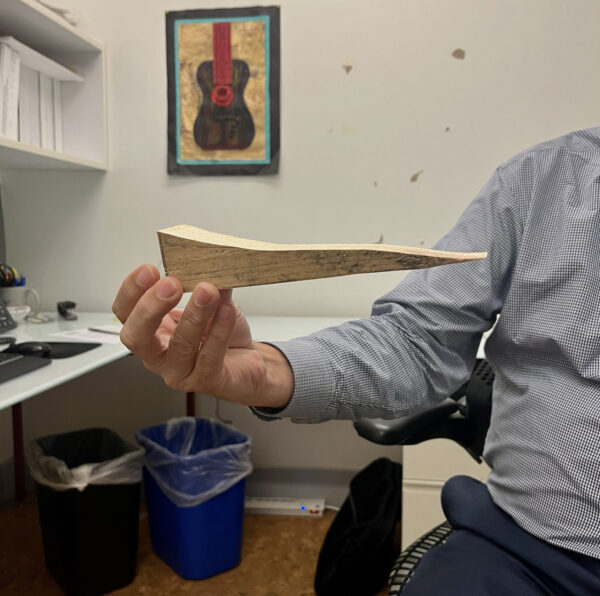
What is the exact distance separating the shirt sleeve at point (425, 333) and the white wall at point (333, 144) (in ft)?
3.66

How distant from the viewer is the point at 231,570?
1648 millimetres

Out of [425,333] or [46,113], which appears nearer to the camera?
[425,333]

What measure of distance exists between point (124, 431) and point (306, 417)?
1.69 metres

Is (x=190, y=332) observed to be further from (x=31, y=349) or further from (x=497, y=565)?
(x=31, y=349)

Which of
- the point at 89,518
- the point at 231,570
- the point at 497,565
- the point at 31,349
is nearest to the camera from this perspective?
the point at 497,565

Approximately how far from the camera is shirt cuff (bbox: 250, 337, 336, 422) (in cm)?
61

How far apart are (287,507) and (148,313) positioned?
5.42 ft

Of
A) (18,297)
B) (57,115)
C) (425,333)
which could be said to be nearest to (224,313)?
(425,333)

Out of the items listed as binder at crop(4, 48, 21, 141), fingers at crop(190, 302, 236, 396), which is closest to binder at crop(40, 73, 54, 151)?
binder at crop(4, 48, 21, 141)

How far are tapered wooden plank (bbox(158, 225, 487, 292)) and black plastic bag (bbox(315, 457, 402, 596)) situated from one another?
4.03 feet

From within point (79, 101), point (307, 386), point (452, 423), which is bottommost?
point (452, 423)

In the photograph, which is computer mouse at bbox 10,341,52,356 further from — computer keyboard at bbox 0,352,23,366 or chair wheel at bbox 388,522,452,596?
chair wheel at bbox 388,522,452,596

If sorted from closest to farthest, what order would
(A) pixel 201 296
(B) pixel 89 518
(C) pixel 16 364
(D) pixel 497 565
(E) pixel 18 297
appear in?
(A) pixel 201 296 → (D) pixel 497 565 → (C) pixel 16 364 → (B) pixel 89 518 → (E) pixel 18 297

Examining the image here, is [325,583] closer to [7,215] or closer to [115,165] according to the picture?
[115,165]
